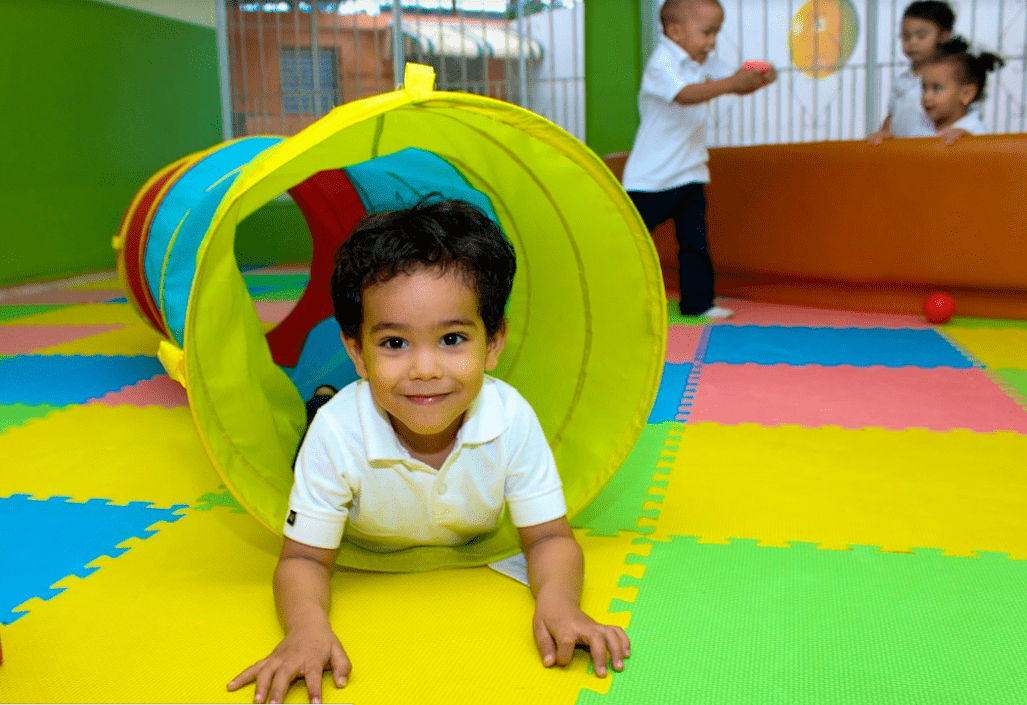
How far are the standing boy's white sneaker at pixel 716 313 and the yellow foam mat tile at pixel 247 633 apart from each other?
7.81ft

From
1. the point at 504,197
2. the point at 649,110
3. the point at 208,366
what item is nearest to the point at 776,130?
the point at 649,110

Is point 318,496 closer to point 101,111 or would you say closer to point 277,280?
point 277,280

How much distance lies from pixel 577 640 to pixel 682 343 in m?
2.24

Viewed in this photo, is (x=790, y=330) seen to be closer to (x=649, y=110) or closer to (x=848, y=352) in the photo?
(x=848, y=352)

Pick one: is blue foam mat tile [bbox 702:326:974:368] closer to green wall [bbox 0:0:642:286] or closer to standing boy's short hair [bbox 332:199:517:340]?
standing boy's short hair [bbox 332:199:517:340]

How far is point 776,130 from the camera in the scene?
5.35 meters

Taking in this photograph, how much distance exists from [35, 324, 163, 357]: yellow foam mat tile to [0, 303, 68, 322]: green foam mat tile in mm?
778

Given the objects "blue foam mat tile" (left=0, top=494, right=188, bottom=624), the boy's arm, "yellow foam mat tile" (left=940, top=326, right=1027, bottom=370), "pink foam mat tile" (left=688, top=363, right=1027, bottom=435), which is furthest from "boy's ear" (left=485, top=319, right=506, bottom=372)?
the boy's arm

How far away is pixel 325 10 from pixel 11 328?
3009 mm

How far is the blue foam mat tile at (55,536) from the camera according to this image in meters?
1.42

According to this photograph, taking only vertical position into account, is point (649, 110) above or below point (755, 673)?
above

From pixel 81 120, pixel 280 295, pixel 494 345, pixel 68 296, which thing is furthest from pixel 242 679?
pixel 81 120

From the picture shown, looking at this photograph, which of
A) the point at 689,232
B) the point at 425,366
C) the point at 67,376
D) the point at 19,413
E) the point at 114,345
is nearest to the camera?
the point at 425,366

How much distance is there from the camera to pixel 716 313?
12.5ft
